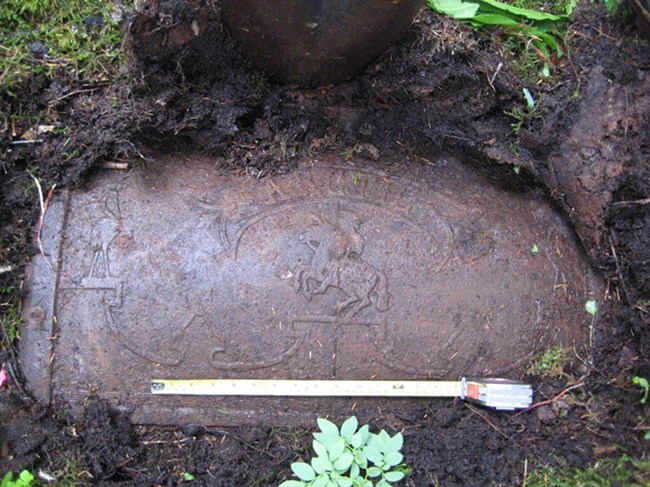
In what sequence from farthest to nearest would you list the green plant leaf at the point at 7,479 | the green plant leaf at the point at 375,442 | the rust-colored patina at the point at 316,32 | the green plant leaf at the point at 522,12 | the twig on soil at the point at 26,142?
the green plant leaf at the point at 522,12 < the twig on soil at the point at 26,142 < the green plant leaf at the point at 375,442 < the green plant leaf at the point at 7,479 < the rust-colored patina at the point at 316,32

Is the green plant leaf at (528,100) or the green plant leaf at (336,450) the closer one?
the green plant leaf at (336,450)

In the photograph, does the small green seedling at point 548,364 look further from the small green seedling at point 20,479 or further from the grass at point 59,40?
the grass at point 59,40

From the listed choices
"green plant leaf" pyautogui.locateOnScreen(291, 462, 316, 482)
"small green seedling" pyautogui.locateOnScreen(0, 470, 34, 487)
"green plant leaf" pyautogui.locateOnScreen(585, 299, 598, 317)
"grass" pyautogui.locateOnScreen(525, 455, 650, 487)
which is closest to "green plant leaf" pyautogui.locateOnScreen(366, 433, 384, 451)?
"green plant leaf" pyautogui.locateOnScreen(291, 462, 316, 482)

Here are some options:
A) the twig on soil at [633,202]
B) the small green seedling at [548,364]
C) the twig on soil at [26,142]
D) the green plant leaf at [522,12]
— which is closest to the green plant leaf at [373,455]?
the small green seedling at [548,364]

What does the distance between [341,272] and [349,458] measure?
630mm

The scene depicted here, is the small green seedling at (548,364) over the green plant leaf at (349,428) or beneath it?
over

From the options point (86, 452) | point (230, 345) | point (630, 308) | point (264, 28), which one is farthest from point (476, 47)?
point (86, 452)

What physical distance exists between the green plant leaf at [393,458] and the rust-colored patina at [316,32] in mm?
1345

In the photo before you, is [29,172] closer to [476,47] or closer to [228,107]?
[228,107]

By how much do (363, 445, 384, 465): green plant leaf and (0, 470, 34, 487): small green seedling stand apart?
1119mm

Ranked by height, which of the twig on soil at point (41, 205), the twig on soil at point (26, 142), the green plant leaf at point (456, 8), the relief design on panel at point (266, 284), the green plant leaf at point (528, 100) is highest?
the green plant leaf at point (456, 8)

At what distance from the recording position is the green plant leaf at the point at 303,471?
206 centimetres

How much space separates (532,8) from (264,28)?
120 centimetres

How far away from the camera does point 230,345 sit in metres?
2.19
